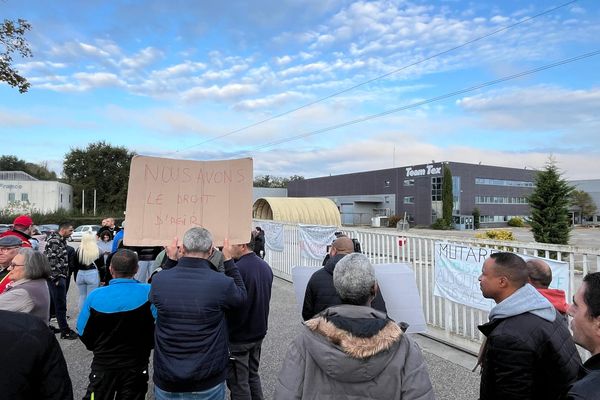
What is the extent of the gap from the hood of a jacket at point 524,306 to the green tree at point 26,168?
84.3 m

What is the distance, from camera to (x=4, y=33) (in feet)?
39.3

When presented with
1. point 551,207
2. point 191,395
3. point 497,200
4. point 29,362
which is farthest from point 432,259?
point 497,200

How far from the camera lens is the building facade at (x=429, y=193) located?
5309 centimetres

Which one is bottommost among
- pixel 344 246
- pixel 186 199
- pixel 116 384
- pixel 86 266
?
pixel 116 384

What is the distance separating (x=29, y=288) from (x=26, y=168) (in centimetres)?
8915

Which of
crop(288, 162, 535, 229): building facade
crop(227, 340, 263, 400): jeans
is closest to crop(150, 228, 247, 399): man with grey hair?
crop(227, 340, 263, 400): jeans

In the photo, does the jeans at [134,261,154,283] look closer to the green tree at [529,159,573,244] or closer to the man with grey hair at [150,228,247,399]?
the man with grey hair at [150,228,247,399]

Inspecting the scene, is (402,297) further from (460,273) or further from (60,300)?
(60,300)

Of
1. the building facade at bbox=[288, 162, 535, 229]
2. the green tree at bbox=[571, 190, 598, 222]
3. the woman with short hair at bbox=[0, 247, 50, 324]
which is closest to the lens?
the woman with short hair at bbox=[0, 247, 50, 324]

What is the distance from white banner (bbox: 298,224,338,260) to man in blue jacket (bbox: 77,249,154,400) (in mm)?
6793

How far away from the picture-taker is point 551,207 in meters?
16.3

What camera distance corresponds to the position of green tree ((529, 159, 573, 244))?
1603 centimetres

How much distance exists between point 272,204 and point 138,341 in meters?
24.7

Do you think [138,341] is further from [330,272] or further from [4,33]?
[4,33]
